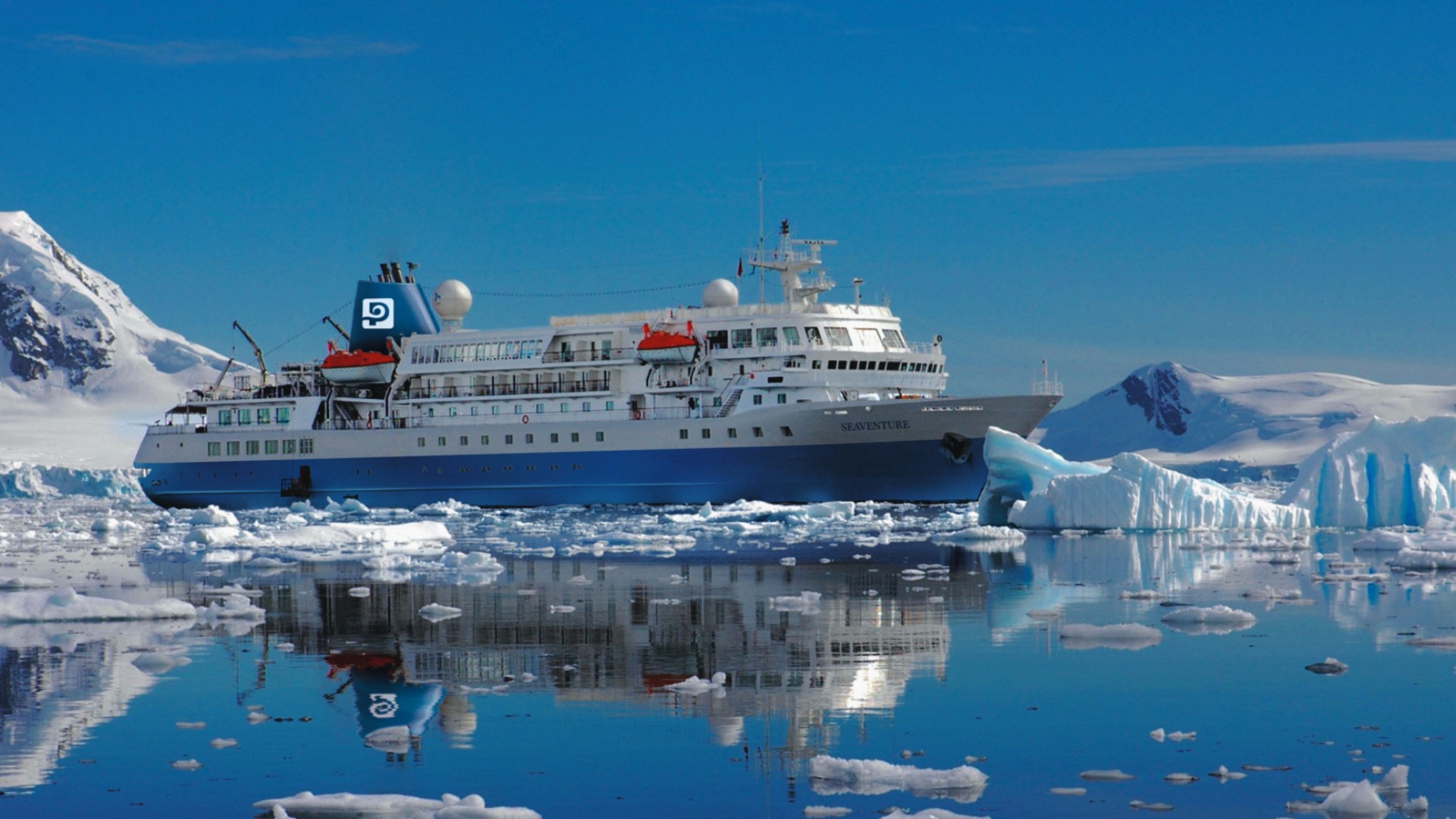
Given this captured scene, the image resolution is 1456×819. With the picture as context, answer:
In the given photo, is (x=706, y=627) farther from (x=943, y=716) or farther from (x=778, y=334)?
(x=778, y=334)

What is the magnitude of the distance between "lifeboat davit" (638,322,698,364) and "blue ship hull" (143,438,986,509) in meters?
2.85

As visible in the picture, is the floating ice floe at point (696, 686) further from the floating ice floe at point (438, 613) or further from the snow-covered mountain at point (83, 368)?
the snow-covered mountain at point (83, 368)

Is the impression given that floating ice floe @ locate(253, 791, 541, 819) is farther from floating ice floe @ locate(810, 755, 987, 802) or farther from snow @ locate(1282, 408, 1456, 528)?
snow @ locate(1282, 408, 1456, 528)

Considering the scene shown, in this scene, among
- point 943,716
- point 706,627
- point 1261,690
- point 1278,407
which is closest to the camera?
point 943,716

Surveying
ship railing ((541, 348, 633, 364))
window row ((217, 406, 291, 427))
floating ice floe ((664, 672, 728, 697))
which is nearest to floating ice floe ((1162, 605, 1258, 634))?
floating ice floe ((664, 672, 728, 697))

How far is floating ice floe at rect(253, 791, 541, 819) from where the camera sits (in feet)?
25.2

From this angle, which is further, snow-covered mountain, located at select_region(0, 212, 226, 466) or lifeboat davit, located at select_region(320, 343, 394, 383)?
snow-covered mountain, located at select_region(0, 212, 226, 466)

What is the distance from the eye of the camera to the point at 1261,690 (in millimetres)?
11047

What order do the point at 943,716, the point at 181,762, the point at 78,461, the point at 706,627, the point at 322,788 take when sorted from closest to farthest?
the point at 322,788
the point at 181,762
the point at 943,716
the point at 706,627
the point at 78,461

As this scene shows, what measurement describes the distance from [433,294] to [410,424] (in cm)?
752

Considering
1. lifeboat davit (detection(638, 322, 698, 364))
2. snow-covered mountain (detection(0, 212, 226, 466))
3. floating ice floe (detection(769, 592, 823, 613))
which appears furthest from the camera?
snow-covered mountain (detection(0, 212, 226, 466))

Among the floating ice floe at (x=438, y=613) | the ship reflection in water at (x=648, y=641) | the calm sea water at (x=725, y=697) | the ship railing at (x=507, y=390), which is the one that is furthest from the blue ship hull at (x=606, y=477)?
the floating ice floe at (x=438, y=613)

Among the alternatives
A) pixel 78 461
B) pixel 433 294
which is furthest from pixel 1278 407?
pixel 78 461

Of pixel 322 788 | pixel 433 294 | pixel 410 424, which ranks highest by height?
pixel 433 294
